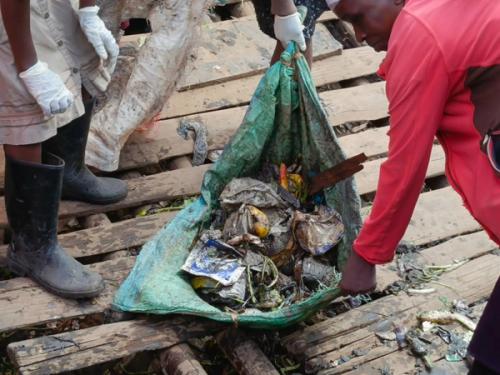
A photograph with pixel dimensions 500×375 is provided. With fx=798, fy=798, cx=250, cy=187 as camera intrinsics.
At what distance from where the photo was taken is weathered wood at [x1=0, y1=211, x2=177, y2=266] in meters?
3.10

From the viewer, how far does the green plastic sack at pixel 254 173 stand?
262 centimetres

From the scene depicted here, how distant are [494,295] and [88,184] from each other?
6.23 feet

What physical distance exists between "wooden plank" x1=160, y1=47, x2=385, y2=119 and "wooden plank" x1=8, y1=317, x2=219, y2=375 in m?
1.48

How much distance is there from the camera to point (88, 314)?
279 cm

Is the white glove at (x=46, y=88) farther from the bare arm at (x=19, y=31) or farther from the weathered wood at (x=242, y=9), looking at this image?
the weathered wood at (x=242, y=9)

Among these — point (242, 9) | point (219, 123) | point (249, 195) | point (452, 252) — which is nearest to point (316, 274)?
point (249, 195)

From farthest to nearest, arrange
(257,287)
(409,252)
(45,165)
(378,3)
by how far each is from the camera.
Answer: (409,252) → (257,287) → (45,165) → (378,3)

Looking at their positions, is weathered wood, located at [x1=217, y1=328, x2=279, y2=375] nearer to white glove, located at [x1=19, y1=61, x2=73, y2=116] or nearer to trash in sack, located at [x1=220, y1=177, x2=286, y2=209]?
trash in sack, located at [x1=220, y1=177, x2=286, y2=209]

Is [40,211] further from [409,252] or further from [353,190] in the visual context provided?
[409,252]

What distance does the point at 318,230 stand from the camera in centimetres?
293

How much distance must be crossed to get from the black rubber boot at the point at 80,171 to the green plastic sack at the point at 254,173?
448 mm

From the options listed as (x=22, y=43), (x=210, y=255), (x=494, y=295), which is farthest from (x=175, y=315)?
(x=494, y=295)

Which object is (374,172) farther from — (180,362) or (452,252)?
(180,362)

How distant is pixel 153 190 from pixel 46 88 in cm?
109
